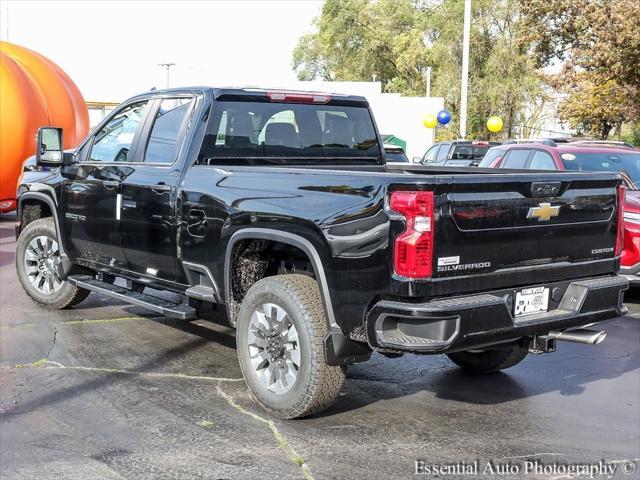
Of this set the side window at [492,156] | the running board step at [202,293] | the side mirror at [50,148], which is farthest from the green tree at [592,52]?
the running board step at [202,293]

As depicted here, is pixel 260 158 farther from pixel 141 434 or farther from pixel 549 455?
pixel 549 455

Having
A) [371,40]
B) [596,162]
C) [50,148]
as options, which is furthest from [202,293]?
[371,40]

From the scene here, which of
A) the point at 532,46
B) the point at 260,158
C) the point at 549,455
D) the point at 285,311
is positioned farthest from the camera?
the point at 532,46

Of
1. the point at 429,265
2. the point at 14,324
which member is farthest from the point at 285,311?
the point at 14,324

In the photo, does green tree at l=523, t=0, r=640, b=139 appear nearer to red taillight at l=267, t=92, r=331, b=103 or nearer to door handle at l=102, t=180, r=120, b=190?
red taillight at l=267, t=92, r=331, b=103

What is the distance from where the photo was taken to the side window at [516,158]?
1046 cm

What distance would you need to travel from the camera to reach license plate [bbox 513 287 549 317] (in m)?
4.52

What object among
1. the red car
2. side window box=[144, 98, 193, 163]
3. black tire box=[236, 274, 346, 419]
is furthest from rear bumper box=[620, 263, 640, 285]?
side window box=[144, 98, 193, 163]

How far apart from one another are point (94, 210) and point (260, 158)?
67.5 inches

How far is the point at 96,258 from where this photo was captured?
6852 millimetres

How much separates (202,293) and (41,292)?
3.09 meters

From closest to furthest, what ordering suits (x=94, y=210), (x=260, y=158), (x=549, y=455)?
(x=549, y=455), (x=260, y=158), (x=94, y=210)

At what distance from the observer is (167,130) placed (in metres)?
6.14

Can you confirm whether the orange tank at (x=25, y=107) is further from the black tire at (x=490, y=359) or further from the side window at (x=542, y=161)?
the black tire at (x=490, y=359)
